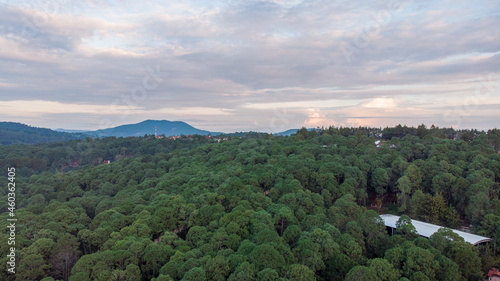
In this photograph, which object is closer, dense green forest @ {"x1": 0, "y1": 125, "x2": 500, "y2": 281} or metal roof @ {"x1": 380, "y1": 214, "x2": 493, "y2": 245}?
dense green forest @ {"x1": 0, "y1": 125, "x2": 500, "y2": 281}

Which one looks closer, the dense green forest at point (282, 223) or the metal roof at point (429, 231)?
the dense green forest at point (282, 223)

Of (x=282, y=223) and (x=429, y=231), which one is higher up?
(x=282, y=223)

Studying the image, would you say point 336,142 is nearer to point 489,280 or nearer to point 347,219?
point 347,219

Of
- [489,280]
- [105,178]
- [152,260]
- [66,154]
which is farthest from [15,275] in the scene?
[66,154]

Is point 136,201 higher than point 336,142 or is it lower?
lower

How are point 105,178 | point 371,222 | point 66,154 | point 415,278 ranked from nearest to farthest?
point 415,278
point 371,222
point 105,178
point 66,154

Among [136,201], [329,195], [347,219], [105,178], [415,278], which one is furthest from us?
[105,178]

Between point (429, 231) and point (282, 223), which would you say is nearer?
point (282, 223)

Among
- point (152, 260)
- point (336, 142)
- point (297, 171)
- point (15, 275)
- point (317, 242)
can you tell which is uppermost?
point (336, 142)
